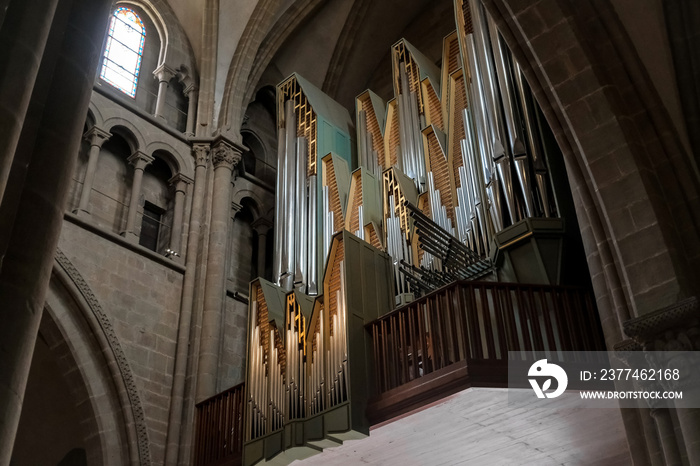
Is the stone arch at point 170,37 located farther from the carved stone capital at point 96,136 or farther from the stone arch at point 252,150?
the carved stone capital at point 96,136

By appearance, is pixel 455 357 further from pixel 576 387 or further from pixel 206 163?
pixel 206 163

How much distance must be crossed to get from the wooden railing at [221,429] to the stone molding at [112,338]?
0.78m

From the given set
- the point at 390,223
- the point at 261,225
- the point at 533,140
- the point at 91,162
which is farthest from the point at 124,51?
the point at 533,140

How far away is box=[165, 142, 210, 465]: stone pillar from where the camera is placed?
10828 millimetres

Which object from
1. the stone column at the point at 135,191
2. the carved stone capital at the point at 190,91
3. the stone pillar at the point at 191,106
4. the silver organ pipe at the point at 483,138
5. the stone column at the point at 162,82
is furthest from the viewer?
the carved stone capital at the point at 190,91

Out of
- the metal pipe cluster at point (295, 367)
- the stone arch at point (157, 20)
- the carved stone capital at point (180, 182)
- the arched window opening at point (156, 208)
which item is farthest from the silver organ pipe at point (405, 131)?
the stone arch at point (157, 20)

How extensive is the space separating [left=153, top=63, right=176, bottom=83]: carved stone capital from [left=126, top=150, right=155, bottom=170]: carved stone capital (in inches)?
71.2

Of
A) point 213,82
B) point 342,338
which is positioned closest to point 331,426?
point 342,338

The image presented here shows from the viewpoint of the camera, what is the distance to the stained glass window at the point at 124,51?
13555 millimetres

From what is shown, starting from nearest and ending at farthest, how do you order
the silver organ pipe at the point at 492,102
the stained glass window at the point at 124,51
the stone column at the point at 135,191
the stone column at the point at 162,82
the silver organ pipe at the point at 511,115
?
1. the silver organ pipe at the point at 511,115
2. the silver organ pipe at the point at 492,102
3. the stone column at the point at 135,191
4. the stained glass window at the point at 124,51
5. the stone column at the point at 162,82

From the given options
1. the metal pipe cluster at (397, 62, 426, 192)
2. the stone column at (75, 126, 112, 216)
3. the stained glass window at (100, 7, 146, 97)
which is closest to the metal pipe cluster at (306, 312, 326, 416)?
the metal pipe cluster at (397, 62, 426, 192)

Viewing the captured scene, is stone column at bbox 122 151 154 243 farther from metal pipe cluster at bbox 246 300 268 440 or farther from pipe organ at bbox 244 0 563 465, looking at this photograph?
metal pipe cluster at bbox 246 300 268 440

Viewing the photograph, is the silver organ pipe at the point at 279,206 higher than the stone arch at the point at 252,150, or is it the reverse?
the stone arch at the point at 252,150

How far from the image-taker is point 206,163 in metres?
13.6
